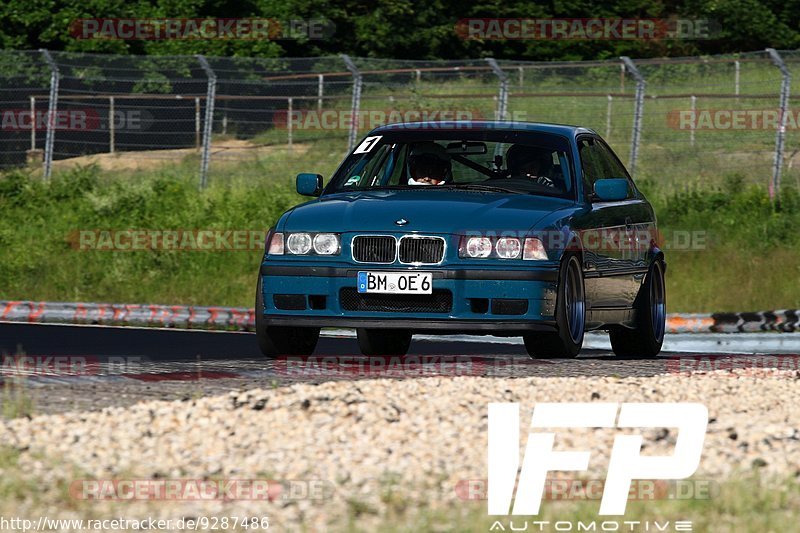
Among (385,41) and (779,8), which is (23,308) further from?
(779,8)

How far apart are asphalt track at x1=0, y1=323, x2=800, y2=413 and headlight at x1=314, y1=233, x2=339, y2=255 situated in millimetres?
766

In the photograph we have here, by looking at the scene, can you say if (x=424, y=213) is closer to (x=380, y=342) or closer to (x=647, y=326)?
(x=380, y=342)

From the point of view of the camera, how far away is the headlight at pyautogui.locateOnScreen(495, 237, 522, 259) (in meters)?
10.9

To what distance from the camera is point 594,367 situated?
37.2 ft

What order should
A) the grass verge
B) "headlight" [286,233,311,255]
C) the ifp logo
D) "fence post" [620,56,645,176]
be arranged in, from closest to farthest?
the ifp logo → "headlight" [286,233,311,255] → the grass verge → "fence post" [620,56,645,176]

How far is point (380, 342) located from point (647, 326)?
2.08m

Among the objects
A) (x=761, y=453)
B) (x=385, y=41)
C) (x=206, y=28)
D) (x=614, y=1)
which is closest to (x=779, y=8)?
(x=614, y=1)

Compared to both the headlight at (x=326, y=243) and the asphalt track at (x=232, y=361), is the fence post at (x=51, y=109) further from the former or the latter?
the headlight at (x=326, y=243)

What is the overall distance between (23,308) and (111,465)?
442 inches

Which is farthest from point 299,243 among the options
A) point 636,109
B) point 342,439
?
point 636,109

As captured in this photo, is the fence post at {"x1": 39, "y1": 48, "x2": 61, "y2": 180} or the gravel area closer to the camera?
the gravel area

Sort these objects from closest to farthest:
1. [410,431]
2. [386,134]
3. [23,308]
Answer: [410,431], [386,134], [23,308]

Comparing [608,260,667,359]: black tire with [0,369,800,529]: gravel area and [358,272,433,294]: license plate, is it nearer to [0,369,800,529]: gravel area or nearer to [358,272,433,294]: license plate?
[358,272,433,294]: license plate

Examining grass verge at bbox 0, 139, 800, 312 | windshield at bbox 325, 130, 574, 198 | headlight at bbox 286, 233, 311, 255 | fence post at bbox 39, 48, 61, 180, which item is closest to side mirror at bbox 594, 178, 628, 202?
windshield at bbox 325, 130, 574, 198
